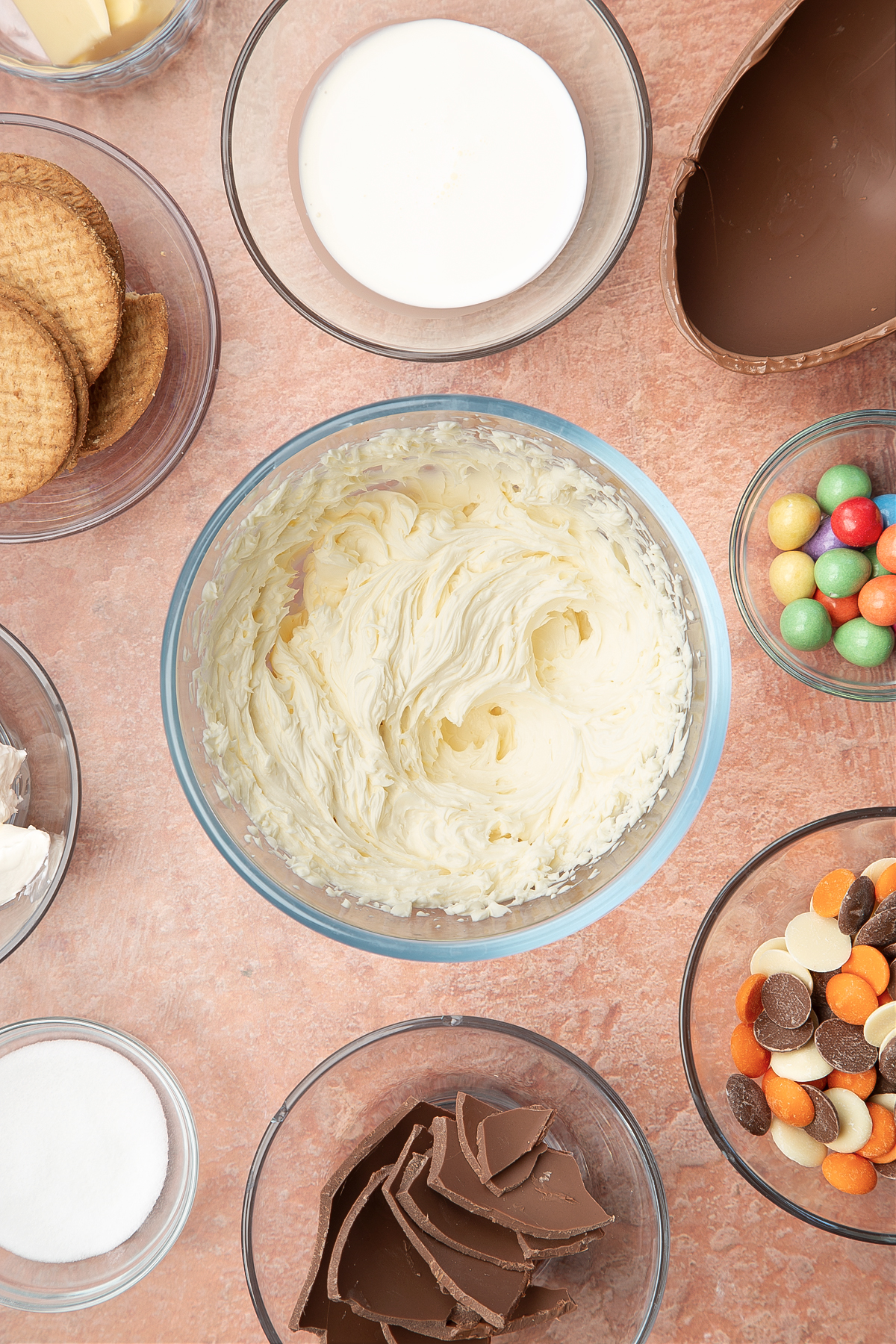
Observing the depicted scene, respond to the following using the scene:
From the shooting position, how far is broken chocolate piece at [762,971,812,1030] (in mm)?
1205

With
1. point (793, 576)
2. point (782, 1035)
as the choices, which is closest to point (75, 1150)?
point (782, 1035)

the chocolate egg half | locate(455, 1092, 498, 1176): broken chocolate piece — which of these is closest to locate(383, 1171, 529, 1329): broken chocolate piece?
locate(455, 1092, 498, 1176): broken chocolate piece

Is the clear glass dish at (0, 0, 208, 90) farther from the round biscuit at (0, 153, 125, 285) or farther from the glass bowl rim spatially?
the round biscuit at (0, 153, 125, 285)

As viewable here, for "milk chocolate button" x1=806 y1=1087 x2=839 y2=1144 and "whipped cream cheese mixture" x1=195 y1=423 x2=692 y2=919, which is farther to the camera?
"whipped cream cheese mixture" x1=195 y1=423 x2=692 y2=919

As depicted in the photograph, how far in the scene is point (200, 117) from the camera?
132 centimetres

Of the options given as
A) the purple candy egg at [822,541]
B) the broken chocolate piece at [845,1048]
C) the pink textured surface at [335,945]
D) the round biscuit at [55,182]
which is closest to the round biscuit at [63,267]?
the round biscuit at [55,182]

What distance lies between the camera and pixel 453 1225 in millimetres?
1135

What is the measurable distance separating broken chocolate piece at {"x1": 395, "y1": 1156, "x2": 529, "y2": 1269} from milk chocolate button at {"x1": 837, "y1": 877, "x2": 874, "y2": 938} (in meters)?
0.63

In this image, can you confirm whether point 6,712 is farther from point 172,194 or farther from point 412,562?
point 172,194

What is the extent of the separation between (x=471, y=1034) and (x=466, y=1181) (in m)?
0.21

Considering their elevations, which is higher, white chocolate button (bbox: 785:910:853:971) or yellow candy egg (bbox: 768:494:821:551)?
yellow candy egg (bbox: 768:494:821:551)

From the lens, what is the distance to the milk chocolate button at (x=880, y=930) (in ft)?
3.92

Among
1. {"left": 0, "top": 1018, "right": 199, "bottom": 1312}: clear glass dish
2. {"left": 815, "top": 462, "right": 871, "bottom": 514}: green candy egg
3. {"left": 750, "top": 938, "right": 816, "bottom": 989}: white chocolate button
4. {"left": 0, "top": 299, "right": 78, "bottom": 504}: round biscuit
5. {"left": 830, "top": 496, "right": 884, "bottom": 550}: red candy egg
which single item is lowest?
{"left": 0, "top": 1018, "right": 199, "bottom": 1312}: clear glass dish

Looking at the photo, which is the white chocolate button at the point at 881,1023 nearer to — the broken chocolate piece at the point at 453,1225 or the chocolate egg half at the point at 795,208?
the broken chocolate piece at the point at 453,1225
